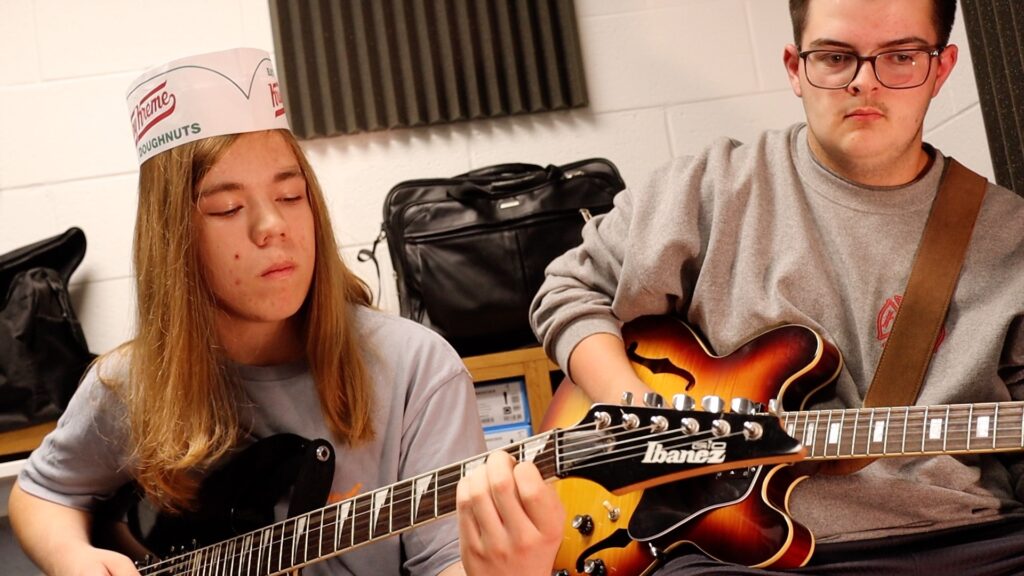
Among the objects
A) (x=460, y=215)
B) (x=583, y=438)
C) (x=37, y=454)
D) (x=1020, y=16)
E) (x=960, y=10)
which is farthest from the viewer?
(x=460, y=215)

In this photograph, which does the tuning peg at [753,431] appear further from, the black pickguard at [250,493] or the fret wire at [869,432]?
the black pickguard at [250,493]

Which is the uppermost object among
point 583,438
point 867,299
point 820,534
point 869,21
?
point 869,21

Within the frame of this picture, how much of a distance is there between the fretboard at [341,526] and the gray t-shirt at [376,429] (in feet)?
0.28

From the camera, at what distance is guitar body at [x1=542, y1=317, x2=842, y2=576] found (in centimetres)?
136

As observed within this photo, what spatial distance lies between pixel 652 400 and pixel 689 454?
0.24 ft

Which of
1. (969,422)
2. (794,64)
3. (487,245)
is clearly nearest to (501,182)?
(487,245)

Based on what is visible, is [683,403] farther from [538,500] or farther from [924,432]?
[924,432]

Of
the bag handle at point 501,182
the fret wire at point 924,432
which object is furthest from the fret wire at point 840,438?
the bag handle at point 501,182

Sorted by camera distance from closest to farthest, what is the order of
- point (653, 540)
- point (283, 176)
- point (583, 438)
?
point (583, 438) < point (653, 540) < point (283, 176)

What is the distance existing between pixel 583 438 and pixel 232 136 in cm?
74

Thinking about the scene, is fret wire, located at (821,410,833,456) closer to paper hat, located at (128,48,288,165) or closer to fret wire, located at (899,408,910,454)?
fret wire, located at (899,408,910,454)

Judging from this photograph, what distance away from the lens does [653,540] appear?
143 centimetres

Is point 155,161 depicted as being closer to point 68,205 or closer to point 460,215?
point 460,215

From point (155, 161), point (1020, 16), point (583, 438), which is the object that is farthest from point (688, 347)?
point (1020, 16)
